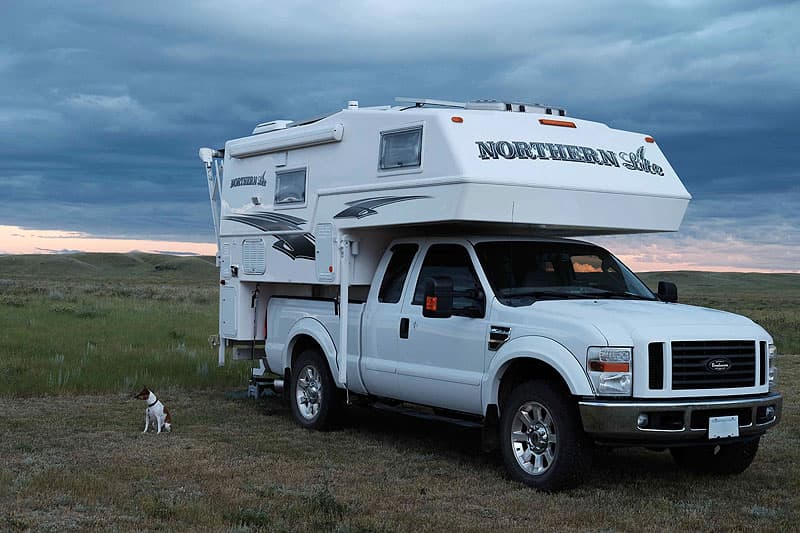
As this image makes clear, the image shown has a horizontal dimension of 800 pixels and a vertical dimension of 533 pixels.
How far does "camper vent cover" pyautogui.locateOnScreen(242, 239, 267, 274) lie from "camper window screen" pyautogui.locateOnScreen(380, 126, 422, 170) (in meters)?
2.68

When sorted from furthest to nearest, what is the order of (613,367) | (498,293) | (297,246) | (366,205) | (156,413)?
(297,246) → (156,413) → (366,205) → (498,293) → (613,367)

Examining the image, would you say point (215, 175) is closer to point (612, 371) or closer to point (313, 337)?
point (313, 337)

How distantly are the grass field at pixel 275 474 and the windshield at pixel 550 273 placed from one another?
1548 mm

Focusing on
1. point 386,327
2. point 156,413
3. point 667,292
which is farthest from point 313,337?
point 667,292

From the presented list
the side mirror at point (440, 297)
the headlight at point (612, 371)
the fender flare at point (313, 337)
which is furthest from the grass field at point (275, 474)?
the side mirror at point (440, 297)

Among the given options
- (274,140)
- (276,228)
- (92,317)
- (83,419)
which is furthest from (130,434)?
(92,317)

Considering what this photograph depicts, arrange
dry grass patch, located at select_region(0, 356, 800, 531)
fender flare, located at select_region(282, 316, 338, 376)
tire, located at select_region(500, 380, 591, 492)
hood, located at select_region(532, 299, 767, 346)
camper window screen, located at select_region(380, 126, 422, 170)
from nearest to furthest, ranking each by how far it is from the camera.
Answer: dry grass patch, located at select_region(0, 356, 800, 531), hood, located at select_region(532, 299, 767, 346), tire, located at select_region(500, 380, 591, 492), camper window screen, located at select_region(380, 126, 422, 170), fender flare, located at select_region(282, 316, 338, 376)

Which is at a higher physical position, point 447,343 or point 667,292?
point 667,292

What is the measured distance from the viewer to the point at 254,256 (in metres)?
12.2

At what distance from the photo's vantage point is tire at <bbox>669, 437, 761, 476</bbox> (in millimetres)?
8641

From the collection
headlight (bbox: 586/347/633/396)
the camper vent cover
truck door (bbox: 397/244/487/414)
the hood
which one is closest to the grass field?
truck door (bbox: 397/244/487/414)

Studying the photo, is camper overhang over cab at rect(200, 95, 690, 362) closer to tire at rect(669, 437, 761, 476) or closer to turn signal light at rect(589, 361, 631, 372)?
turn signal light at rect(589, 361, 631, 372)

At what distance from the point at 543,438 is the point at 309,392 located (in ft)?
12.4

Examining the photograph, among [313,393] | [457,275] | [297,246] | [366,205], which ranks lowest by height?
[313,393]
